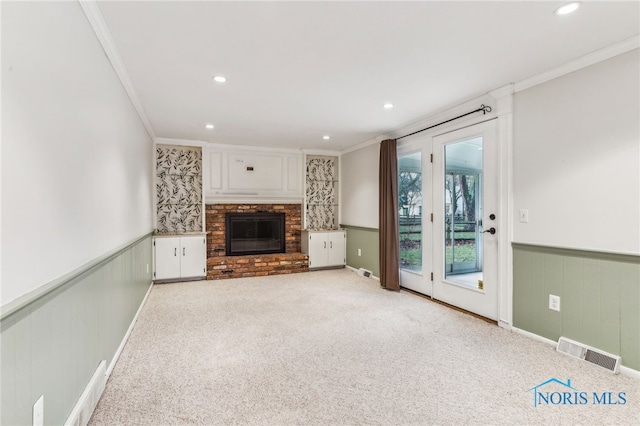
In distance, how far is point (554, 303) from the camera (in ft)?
8.80

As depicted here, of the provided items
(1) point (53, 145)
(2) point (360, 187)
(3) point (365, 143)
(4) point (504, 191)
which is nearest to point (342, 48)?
(1) point (53, 145)

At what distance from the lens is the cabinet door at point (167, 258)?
4.90 m

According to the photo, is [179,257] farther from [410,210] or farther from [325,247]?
[410,210]

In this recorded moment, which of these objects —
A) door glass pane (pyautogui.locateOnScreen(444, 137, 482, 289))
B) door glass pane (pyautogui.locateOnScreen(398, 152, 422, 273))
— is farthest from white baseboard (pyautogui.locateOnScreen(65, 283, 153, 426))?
door glass pane (pyautogui.locateOnScreen(398, 152, 422, 273))

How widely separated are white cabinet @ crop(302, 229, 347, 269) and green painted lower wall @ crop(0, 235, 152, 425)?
11.9 feet

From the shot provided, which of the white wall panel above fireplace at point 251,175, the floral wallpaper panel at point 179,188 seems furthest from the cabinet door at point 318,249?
the floral wallpaper panel at point 179,188

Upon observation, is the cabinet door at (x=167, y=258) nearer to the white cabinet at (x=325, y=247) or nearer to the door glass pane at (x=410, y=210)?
the white cabinet at (x=325, y=247)

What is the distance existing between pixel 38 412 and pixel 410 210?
408 cm

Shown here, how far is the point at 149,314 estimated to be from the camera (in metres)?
3.50

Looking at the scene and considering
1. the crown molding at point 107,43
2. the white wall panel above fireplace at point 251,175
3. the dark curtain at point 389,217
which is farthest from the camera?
the white wall panel above fireplace at point 251,175

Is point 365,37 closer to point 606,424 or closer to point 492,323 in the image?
point 606,424

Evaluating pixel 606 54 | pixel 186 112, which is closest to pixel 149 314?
pixel 186 112

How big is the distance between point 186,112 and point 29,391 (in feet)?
10.5

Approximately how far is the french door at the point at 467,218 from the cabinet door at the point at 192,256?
3552 millimetres
